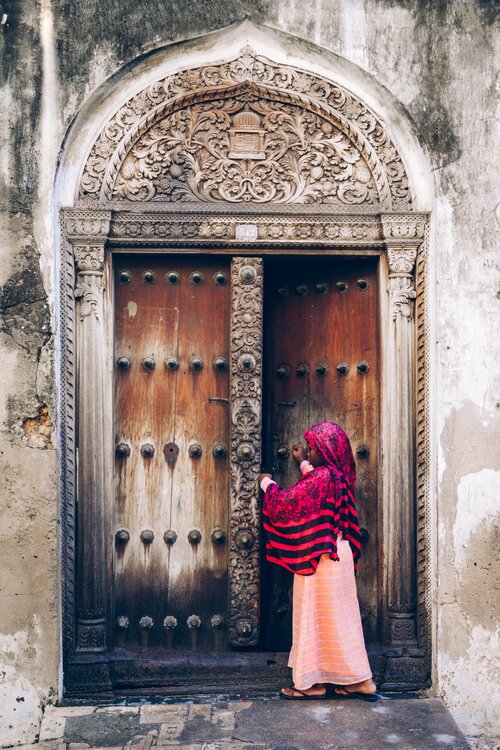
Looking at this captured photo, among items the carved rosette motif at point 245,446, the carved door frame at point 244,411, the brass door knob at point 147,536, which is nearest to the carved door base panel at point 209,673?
the carved door frame at point 244,411

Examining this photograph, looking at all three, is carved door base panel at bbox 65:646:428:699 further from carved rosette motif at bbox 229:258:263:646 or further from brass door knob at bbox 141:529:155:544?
brass door knob at bbox 141:529:155:544

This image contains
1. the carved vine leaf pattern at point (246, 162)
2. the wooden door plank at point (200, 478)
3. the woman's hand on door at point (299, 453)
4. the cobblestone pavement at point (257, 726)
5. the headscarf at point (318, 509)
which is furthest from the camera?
the wooden door plank at point (200, 478)

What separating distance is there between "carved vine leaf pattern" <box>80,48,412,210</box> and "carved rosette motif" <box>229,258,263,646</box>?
42 cm

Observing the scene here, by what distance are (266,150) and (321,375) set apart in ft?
3.61

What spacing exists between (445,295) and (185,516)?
1.60 m

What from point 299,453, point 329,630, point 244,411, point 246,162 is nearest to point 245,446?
point 244,411

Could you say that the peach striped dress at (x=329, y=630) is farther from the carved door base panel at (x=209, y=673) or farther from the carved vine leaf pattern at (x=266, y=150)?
the carved vine leaf pattern at (x=266, y=150)

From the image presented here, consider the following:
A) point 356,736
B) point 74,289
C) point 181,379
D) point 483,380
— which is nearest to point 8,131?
point 74,289

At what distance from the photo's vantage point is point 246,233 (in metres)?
4.48

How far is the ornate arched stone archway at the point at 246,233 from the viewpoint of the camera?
14.4 ft

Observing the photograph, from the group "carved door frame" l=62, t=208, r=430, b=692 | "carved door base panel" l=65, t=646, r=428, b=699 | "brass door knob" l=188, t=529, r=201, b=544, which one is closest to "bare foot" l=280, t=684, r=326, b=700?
"carved door base panel" l=65, t=646, r=428, b=699

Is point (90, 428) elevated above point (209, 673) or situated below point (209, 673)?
above

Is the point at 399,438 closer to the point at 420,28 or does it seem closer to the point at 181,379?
the point at 181,379

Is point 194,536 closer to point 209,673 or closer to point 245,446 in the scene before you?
point 245,446
